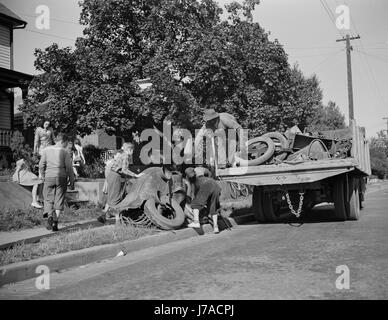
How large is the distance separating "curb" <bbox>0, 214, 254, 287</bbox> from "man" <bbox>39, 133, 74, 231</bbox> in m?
1.73

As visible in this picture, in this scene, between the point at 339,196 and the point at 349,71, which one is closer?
the point at 339,196

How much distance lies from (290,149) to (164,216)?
3013 mm

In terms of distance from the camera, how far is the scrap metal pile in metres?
8.77

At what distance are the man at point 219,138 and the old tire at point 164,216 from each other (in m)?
1.28

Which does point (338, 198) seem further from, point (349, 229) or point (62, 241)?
point (62, 241)

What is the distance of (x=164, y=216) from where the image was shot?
861 cm

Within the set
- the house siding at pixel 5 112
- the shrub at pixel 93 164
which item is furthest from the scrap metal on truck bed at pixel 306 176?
the house siding at pixel 5 112

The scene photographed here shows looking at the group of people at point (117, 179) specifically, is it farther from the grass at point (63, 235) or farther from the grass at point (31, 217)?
the grass at point (63, 235)

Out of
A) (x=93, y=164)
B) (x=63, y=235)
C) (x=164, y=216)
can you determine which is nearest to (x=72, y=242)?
(x=63, y=235)

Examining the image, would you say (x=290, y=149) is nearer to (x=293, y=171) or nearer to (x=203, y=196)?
(x=293, y=171)

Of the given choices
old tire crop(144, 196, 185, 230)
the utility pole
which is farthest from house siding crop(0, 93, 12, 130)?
the utility pole

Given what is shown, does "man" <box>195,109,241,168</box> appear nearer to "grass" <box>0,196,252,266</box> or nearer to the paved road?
the paved road

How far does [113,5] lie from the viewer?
14516 millimetres
